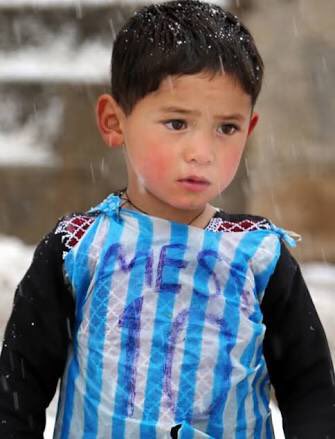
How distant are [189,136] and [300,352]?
49cm

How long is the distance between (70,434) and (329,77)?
3.18 metres

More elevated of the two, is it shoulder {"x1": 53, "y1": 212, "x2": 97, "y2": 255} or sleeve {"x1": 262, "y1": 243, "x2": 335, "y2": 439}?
shoulder {"x1": 53, "y1": 212, "x2": 97, "y2": 255}

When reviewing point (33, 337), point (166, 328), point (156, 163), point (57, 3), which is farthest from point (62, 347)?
point (57, 3)

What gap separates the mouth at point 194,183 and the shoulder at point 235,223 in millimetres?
147

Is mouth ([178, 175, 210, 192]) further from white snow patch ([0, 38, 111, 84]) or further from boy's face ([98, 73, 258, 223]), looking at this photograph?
white snow patch ([0, 38, 111, 84])

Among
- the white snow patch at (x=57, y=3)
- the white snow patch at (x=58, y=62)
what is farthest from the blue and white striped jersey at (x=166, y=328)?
the white snow patch at (x=57, y=3)

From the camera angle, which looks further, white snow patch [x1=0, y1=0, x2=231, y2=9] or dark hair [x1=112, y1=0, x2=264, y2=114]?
white snow patch [x1=0, y1=0, x2=231, y2=9]

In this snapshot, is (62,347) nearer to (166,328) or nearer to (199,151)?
(166,328)

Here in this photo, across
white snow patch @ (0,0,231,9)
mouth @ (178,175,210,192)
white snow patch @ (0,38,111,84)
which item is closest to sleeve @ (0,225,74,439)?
mouth @ (178,175,210,192)

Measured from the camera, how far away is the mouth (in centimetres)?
190

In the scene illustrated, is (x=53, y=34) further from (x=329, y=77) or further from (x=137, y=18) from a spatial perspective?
(x=137, y=18)

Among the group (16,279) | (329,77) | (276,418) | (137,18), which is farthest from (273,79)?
(137,18)

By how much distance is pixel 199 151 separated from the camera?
1873 mm

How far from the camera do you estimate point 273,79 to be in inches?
189
